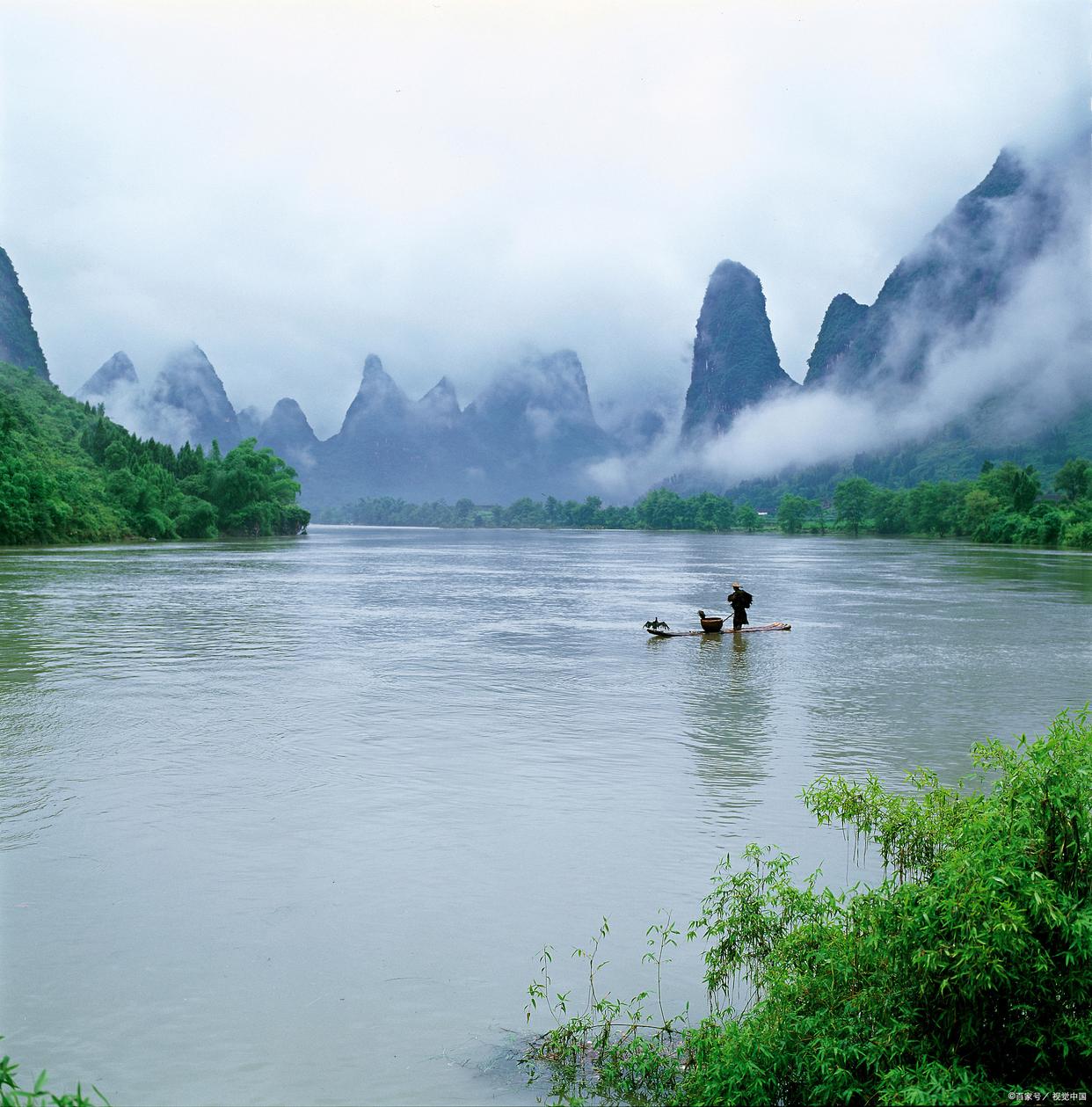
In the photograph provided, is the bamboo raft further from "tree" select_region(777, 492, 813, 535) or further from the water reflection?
"tree" select_region(777, 492, 813, 535)

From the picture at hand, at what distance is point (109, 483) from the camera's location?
4085 inches

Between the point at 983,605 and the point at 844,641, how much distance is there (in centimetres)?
1343

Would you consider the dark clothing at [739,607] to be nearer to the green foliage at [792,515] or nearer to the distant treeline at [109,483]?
the distant treeline at [109,483]

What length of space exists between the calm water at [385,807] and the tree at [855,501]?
14144 centimetres

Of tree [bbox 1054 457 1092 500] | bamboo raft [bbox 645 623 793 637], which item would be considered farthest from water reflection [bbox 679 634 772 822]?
tree [bbox 1054 457 1092 500]

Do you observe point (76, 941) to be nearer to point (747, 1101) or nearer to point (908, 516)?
point (747, 1101)

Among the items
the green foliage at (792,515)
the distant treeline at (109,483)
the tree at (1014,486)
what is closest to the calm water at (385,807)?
the distant treeline at (109,483)

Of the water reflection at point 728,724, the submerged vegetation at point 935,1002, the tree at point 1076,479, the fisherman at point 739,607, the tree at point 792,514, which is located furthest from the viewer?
the tree at point 792,514

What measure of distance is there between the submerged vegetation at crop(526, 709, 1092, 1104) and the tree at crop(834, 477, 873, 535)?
167960mm

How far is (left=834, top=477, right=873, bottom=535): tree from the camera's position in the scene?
167500mm

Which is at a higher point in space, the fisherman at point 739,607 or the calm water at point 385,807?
the fisherman at point 739,607

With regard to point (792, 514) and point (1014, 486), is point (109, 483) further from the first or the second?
point (792, 514)

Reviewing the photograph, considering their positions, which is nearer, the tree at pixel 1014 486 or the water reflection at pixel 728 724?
the water reflection at pixel 728 724

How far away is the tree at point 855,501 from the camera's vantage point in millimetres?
167500
